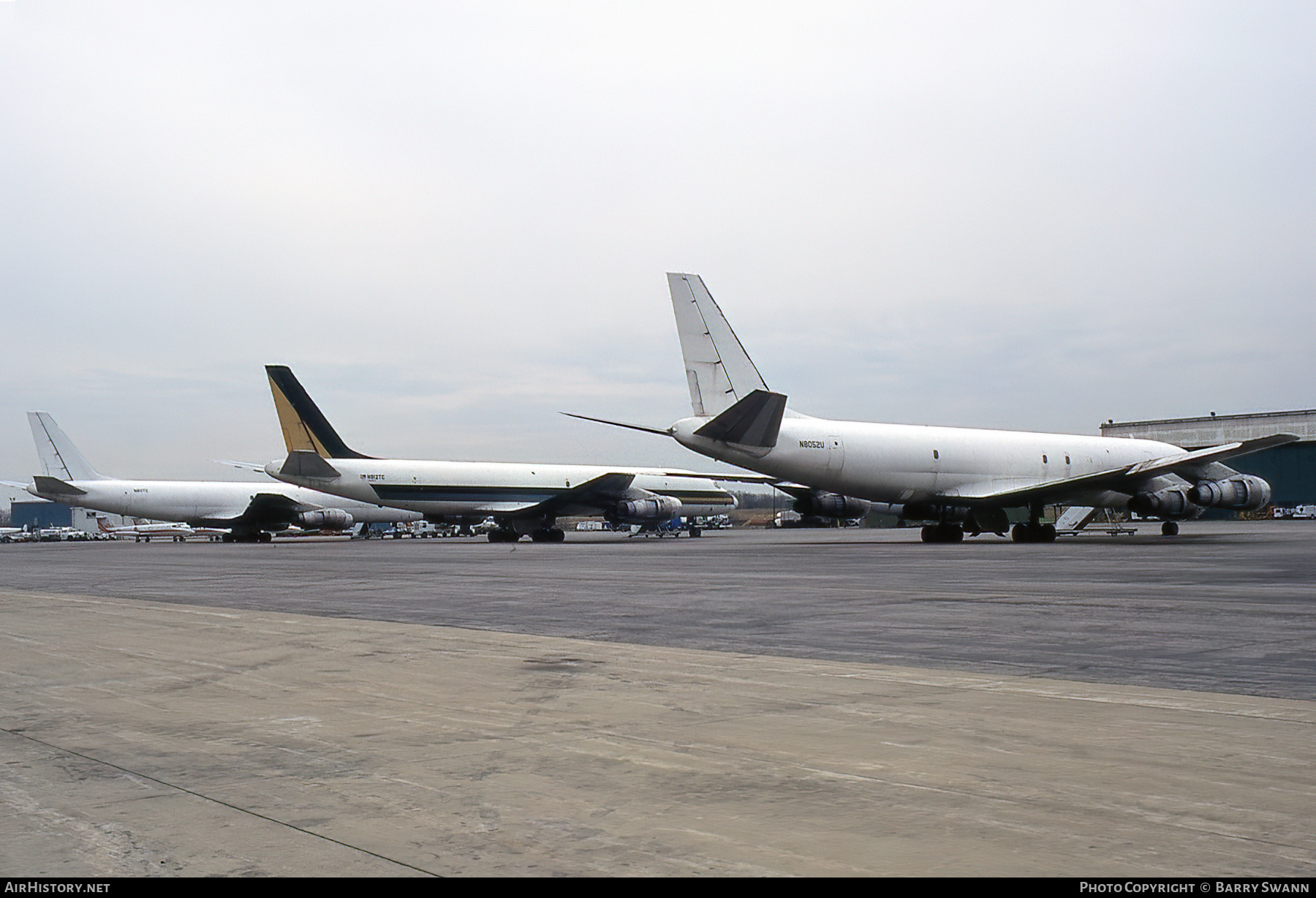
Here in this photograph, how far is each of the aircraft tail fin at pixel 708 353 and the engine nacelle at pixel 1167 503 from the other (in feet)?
44.9

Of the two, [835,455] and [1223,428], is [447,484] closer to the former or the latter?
[835,455]

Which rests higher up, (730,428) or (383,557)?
(730,428)

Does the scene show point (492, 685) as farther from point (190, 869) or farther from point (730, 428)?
point (730, 428)

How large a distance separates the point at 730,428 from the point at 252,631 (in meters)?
21.5

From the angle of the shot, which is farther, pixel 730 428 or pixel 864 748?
pixel 730 428

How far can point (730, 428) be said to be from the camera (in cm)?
3141

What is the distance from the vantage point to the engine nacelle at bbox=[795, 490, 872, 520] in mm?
39688

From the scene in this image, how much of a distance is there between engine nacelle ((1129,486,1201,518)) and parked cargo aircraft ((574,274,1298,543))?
0.04 meters

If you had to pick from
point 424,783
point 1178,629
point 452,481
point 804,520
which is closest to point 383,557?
point 452,481

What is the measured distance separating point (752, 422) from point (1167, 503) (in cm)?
1469

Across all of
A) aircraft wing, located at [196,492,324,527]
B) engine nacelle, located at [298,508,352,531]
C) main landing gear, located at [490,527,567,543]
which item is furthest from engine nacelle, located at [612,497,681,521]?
aircraft wing, located at [196,492,324,527]

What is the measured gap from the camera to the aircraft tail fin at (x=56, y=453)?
210 ft

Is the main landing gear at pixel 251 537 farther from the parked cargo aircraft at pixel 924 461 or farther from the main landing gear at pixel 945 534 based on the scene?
the main landing gear at pixel 945 534
